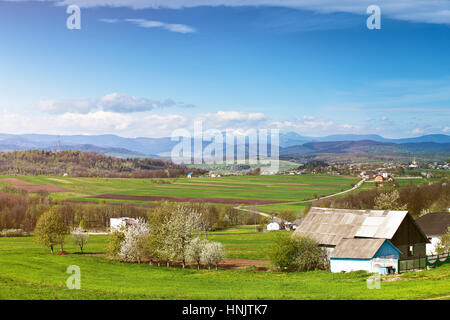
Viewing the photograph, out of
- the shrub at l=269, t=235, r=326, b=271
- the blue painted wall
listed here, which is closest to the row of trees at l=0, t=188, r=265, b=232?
the shrub at l=269, t=235, r=326, b=271

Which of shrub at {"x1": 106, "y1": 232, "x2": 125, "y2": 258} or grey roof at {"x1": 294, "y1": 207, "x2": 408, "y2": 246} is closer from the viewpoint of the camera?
grey roof at {"x1": 294, "y1": 207, "x2": 408, "y2": 246}

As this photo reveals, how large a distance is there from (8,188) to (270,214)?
64.4 metres

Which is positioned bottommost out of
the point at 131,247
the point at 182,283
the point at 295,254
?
the point at 131,247

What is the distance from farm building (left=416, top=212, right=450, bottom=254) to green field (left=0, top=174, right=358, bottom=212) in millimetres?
53120

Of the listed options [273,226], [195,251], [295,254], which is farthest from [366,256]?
[273,226]

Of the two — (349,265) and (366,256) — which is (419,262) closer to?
(366,256)

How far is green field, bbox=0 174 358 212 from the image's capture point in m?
126

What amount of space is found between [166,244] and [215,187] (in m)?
99.7

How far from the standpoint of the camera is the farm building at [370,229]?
4003 cm

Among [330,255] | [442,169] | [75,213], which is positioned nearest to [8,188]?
[75,213]

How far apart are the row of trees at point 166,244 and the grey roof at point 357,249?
11.0m

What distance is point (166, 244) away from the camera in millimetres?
45688

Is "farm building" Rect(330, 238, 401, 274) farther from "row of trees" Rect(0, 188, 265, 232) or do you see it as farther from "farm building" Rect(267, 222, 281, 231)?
"farm building" Rect(267, 222, 281, 231)

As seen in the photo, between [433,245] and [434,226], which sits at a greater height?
[434,226]
